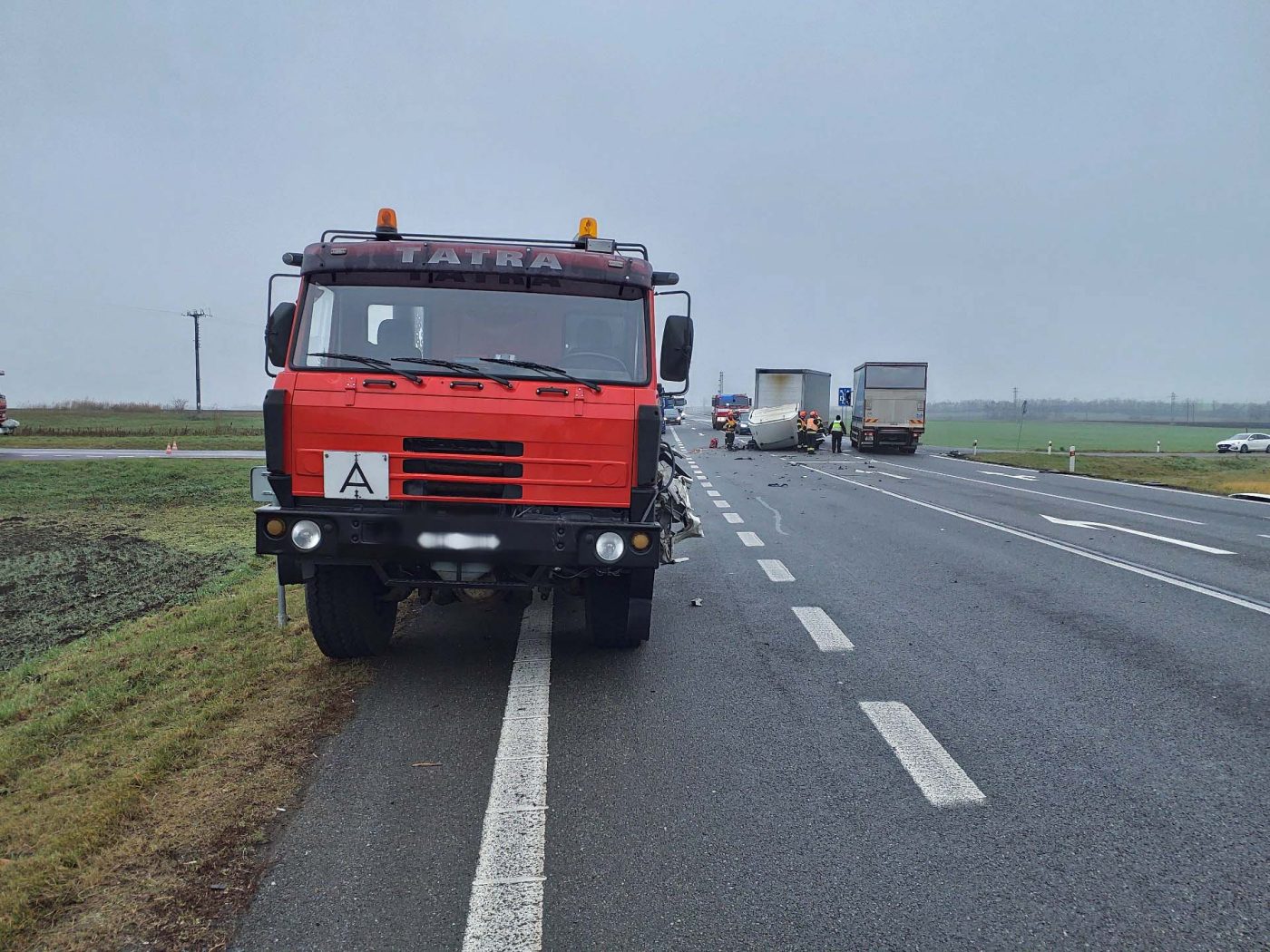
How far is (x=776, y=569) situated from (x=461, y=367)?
5.23 metres

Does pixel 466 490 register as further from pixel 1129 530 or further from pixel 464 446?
pixel 1129 530

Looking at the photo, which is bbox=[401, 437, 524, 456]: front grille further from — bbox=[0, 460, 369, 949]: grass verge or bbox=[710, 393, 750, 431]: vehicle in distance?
bbox=[710, 393, 750, 431]: vehicle in distance

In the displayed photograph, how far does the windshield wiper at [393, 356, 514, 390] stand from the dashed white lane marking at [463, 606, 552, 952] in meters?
1.85

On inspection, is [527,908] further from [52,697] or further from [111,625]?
[111,625]

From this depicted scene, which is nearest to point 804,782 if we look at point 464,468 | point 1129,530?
point 464,468

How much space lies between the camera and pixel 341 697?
16.6 ft

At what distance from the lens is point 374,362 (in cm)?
515

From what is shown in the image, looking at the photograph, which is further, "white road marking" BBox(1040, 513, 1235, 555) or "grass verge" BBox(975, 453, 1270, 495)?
"grass verge" BBox(975, 453, 1270, 495)

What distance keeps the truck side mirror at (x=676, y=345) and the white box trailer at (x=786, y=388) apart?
3415cm

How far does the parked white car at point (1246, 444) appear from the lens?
52.0 metres

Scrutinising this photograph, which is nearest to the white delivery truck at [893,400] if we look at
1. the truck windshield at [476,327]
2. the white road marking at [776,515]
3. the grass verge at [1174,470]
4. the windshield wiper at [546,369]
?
the grass verge at [1174,470]

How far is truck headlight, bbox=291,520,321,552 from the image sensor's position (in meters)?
4.86

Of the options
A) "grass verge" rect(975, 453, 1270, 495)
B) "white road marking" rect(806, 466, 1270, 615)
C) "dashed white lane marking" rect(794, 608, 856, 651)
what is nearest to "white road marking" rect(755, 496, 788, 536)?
"white road marking" rect(806, 466, 1270, 615)

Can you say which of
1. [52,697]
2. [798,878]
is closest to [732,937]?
[798,878]
